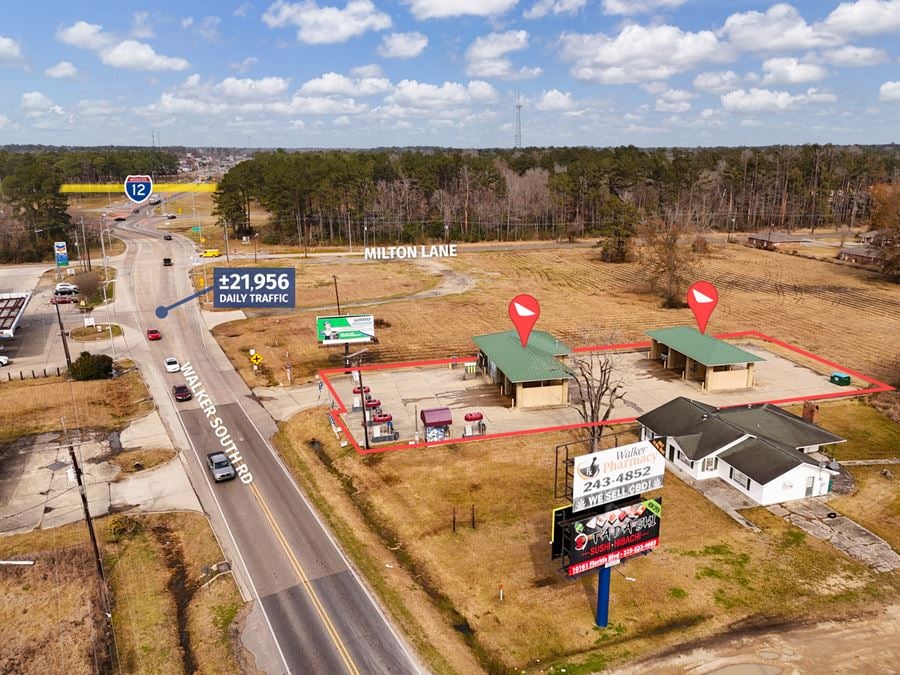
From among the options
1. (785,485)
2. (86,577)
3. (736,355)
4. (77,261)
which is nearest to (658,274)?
(736,355)

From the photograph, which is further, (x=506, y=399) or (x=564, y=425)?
(x=506, y=399)

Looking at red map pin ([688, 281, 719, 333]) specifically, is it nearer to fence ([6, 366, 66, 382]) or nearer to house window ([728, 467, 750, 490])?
house window ([728, 467, 750, 490])

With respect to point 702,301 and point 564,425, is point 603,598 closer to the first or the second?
point 564,425

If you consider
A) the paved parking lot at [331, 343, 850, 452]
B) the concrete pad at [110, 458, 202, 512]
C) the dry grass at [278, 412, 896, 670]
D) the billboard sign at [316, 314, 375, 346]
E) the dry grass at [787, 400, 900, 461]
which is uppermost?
the billboard sign at [316, 314, 375, 346]

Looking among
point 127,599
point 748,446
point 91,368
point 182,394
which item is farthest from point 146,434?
point 748,446

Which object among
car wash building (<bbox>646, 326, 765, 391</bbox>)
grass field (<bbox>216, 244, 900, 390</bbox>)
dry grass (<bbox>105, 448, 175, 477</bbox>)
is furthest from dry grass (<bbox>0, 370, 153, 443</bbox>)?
car wash building (<bbox>646, 326, 765, 391</bbox>)
